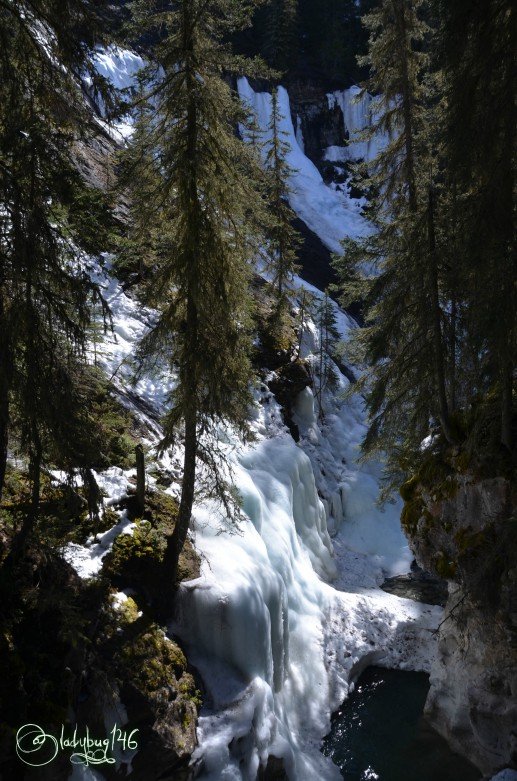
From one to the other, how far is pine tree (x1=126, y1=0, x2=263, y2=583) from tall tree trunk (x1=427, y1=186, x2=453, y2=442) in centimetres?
284

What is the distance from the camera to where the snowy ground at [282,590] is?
8148mm

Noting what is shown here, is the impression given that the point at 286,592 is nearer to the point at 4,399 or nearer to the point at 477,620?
the point at 477,620

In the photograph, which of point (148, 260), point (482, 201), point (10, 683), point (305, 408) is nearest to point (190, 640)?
point (10, 683)

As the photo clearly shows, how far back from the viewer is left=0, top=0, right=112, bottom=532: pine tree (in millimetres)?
5531

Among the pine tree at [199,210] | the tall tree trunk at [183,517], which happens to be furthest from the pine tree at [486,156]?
the tall tree trunk at [183,517]

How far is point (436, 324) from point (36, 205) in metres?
6.40

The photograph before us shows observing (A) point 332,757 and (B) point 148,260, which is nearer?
(B) point 148,260

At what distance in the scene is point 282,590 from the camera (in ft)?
35.6

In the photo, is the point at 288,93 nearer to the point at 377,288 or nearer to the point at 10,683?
the point at 377,288

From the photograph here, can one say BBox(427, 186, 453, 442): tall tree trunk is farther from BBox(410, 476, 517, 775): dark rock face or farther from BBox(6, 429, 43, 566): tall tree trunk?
BBox(6, 429, 43, 566): tall tree trunk

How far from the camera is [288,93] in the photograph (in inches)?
1719

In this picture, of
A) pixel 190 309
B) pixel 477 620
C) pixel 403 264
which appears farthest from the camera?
pixel 403 264

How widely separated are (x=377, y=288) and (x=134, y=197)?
4829 millimetres

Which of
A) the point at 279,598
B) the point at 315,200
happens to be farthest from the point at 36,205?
the point at 315,200
